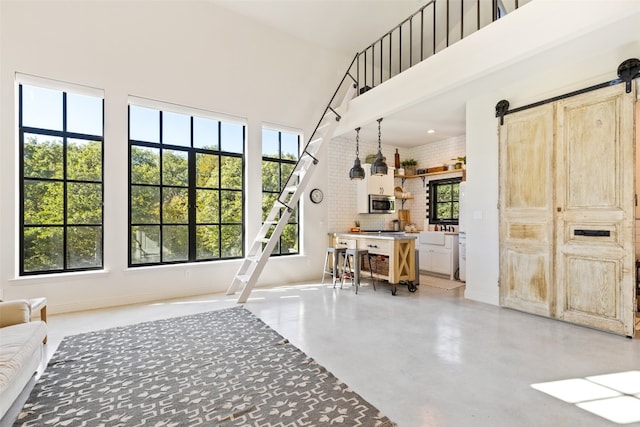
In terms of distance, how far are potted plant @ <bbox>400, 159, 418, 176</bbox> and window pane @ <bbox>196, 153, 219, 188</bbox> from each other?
458 cm

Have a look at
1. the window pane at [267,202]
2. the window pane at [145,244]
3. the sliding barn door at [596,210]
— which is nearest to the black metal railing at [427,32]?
the window pane at [267,202]

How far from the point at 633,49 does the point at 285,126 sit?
15.6 feet

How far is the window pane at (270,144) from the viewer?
19.2 feet

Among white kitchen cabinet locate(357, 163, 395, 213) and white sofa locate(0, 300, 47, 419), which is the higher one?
white kitchen cabinet locate(357, 163, 395, 213)

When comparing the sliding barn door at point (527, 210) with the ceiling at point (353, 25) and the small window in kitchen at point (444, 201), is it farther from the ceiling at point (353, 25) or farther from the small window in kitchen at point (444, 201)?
the small window in kitchen at point (444, 201)

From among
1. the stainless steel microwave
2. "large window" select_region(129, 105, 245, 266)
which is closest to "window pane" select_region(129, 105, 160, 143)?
"large window" select_region(129, 105, 245, 266)

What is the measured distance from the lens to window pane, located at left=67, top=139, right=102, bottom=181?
165 inches

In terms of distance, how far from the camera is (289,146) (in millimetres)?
6113

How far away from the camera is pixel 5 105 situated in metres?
3.73

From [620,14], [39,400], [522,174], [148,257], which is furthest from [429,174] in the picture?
[39,400]

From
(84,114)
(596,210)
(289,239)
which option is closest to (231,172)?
(289,239)

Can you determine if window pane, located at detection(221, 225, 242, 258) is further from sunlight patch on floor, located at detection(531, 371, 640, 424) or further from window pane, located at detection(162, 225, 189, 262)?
sunlight patch on floor, located at detection(531, 371, 640, 424)

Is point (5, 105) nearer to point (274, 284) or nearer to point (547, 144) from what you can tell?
point (274, 284)

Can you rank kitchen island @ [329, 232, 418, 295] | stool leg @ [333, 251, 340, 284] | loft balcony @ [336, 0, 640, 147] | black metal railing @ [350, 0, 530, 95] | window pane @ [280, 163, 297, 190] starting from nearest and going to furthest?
loft balcony @ [336, 0, 640, 147]
kitchen island @ [329, 232, 418, 295]
stool leg @ [333, 251, 340, 284]
window pane @ [280, 163, 297, 190]
black metal railing @ [350, 0, 530, 95]
